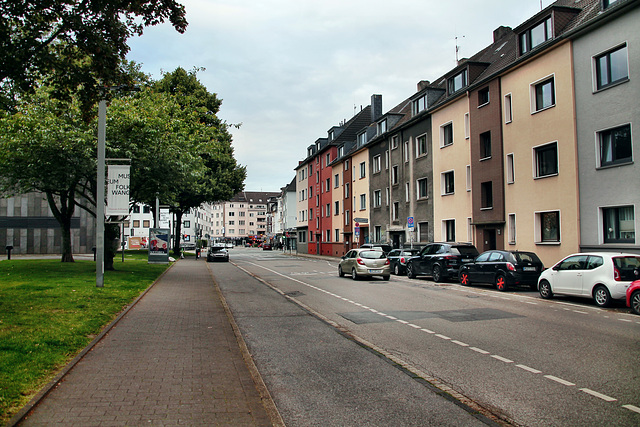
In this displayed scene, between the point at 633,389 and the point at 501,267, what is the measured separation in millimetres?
12515

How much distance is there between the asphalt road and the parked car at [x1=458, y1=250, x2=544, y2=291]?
143 inches

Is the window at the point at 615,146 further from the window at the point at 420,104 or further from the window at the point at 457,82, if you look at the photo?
the window at the point at 420,104

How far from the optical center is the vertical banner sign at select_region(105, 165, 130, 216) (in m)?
16.4

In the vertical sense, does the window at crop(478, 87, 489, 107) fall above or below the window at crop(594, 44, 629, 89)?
Answer: above

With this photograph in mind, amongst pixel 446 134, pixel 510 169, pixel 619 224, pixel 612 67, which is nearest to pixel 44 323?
pixel 619 224

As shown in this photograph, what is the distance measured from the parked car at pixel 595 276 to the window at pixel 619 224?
503 cm

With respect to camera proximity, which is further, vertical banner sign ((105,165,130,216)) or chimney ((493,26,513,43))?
chimney ((493,26,513,43))

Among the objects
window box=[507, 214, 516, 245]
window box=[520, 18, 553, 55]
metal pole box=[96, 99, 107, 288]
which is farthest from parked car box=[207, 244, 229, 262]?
window box=[520, 18, 553, 55]

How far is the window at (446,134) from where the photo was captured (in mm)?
30484

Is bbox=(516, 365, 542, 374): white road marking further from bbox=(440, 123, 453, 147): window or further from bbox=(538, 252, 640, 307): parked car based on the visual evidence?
bbox=(440, 123, 453, 147): window

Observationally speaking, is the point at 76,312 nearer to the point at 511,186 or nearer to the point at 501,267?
the point at 501,267

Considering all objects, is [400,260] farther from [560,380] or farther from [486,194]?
[560,380]

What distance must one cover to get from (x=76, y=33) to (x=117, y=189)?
7744mm

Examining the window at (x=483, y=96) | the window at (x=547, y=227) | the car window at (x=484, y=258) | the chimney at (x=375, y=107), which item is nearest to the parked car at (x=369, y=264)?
the car window at (x=484, y=258)
